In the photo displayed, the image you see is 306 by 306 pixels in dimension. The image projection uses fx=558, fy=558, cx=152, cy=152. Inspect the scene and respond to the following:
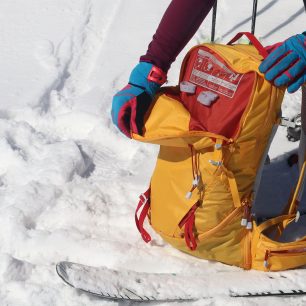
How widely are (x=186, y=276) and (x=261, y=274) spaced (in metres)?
0.24

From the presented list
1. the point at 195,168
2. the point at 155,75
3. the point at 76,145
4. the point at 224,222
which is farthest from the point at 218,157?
the point at 76,145

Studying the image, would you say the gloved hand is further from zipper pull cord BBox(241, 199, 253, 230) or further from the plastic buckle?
zipper pull cord BBox(241, 199, 253, 230)

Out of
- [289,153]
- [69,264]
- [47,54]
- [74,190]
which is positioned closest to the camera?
[69,264]

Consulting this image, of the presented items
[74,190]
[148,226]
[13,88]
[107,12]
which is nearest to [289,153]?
[148,226]

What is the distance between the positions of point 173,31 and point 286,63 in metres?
0.43

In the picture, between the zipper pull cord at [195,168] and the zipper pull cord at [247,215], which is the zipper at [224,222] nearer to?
the zipper pull cord at [247,215]

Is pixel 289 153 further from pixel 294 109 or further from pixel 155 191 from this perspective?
pixel 155 191

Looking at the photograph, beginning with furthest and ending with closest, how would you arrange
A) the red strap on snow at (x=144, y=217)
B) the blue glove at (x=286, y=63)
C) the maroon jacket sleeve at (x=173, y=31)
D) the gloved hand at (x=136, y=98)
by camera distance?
the red strap on snow at (x=144, y=217), the maroon jacket sleeve at (x=173, y=31), the gloved hand at (x=136, y=98), the blue glove at (x=286, y=63)

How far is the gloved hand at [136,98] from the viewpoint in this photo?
5.49 feet

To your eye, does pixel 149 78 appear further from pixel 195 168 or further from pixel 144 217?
pixel 144 217

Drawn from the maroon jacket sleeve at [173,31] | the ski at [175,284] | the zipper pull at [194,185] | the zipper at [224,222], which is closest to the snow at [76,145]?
the ski at [175,284]

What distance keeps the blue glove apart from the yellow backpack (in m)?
0.04

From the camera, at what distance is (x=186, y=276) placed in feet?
5.86

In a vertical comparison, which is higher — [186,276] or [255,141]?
[255,141]
